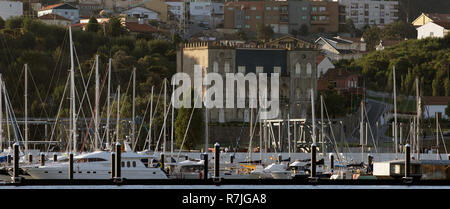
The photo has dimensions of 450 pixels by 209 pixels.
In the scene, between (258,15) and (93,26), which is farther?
(258,15)

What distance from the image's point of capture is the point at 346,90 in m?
127

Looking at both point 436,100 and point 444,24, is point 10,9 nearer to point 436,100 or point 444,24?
point 444,24

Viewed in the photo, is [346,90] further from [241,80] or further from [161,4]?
[161,4]

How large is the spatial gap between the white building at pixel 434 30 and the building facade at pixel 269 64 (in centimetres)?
4871

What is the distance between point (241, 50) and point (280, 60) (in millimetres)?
4380

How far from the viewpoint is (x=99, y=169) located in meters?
50.5

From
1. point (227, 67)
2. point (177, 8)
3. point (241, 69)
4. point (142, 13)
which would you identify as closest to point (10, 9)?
point (142, 13)

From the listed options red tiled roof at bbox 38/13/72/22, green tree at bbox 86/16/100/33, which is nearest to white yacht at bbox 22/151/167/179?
green tree at bbox 86/16/100/33

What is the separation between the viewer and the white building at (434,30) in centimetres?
16350

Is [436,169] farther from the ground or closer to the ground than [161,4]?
closer to the ground

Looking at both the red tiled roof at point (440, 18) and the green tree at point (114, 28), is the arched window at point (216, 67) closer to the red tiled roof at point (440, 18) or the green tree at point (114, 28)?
the green tree at point (114, 28)

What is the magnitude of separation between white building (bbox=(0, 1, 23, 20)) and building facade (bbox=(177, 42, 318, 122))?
153 ft

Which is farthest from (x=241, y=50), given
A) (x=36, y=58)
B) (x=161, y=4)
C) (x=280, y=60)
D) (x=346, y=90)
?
(x=161, y=4)

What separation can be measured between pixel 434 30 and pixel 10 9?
6189 cm
